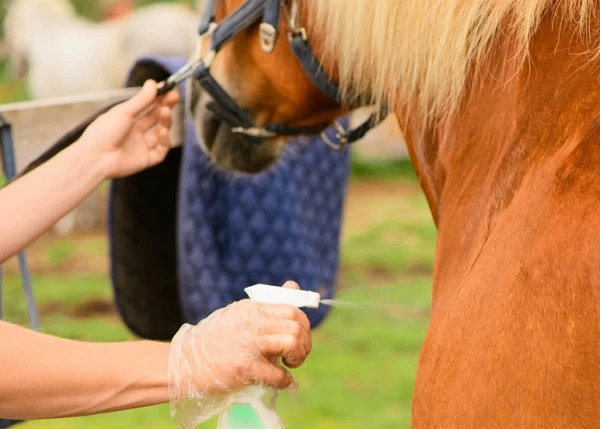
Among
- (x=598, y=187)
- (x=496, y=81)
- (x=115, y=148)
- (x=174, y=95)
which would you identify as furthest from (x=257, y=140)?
(x=598, y=187)

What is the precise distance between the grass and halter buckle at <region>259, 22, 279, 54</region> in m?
0.81

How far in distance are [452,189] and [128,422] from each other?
8.03ft

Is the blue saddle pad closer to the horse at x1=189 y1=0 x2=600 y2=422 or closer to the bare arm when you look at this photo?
the bare arm

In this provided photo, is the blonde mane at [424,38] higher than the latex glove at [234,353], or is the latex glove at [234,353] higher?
the blonde mane at [424,38]

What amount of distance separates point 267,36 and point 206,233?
27.3 inches

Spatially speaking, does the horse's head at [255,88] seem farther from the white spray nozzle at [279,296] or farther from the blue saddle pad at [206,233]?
the white spray nozzle at [279,296]

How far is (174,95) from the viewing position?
1705 mm

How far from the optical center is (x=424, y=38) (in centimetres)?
112

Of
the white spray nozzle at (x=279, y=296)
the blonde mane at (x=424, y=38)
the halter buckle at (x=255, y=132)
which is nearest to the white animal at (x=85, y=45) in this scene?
the halter buckle at (x=255, y=132)

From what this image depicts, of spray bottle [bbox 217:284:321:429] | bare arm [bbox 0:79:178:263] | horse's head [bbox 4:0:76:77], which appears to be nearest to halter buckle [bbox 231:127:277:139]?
bare arm [bbox 0:79:178:263]

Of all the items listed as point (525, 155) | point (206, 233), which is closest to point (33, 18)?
point (206, 233)

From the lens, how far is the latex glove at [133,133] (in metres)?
1.53

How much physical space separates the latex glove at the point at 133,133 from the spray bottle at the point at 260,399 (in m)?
0.57

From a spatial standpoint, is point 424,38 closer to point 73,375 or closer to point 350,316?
point 73,375
